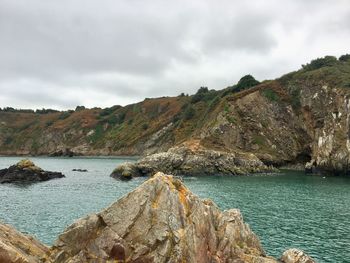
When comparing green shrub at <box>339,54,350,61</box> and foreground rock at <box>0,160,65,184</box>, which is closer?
foreground rock at <box>0,160,65,184</box>

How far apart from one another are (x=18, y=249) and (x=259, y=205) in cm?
4425

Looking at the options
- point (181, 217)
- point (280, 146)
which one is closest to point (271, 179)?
point (280, 146)

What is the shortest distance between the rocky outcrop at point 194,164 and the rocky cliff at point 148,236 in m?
82.7

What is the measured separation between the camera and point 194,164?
114500mm

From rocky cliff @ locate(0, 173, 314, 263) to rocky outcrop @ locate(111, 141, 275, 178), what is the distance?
82.7 m

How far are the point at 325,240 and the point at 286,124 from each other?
104248 mm

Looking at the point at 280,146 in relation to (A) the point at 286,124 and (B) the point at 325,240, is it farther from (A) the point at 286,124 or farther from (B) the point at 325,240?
(B) the point at 325,240

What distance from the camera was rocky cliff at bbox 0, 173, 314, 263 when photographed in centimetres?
2369

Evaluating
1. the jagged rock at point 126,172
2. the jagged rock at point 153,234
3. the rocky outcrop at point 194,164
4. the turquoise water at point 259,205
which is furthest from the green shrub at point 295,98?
the jagged rock at point 153,234

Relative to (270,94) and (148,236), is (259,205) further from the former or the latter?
(270,94)

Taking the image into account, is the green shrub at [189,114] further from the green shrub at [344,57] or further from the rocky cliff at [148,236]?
the rocky cliff at [148,236]

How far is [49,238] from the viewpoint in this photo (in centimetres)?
4006

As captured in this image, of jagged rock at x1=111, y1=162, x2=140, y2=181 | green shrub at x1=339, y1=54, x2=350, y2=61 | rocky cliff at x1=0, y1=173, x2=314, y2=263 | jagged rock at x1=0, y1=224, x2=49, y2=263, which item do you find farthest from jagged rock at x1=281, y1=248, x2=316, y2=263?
green shrub at x1=339, y1=54, x2=350, y2=61

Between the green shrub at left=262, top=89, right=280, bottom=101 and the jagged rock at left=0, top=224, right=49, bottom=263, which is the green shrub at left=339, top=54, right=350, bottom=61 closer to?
the green shrub at left=262, top=89, right=280, bottom=101
